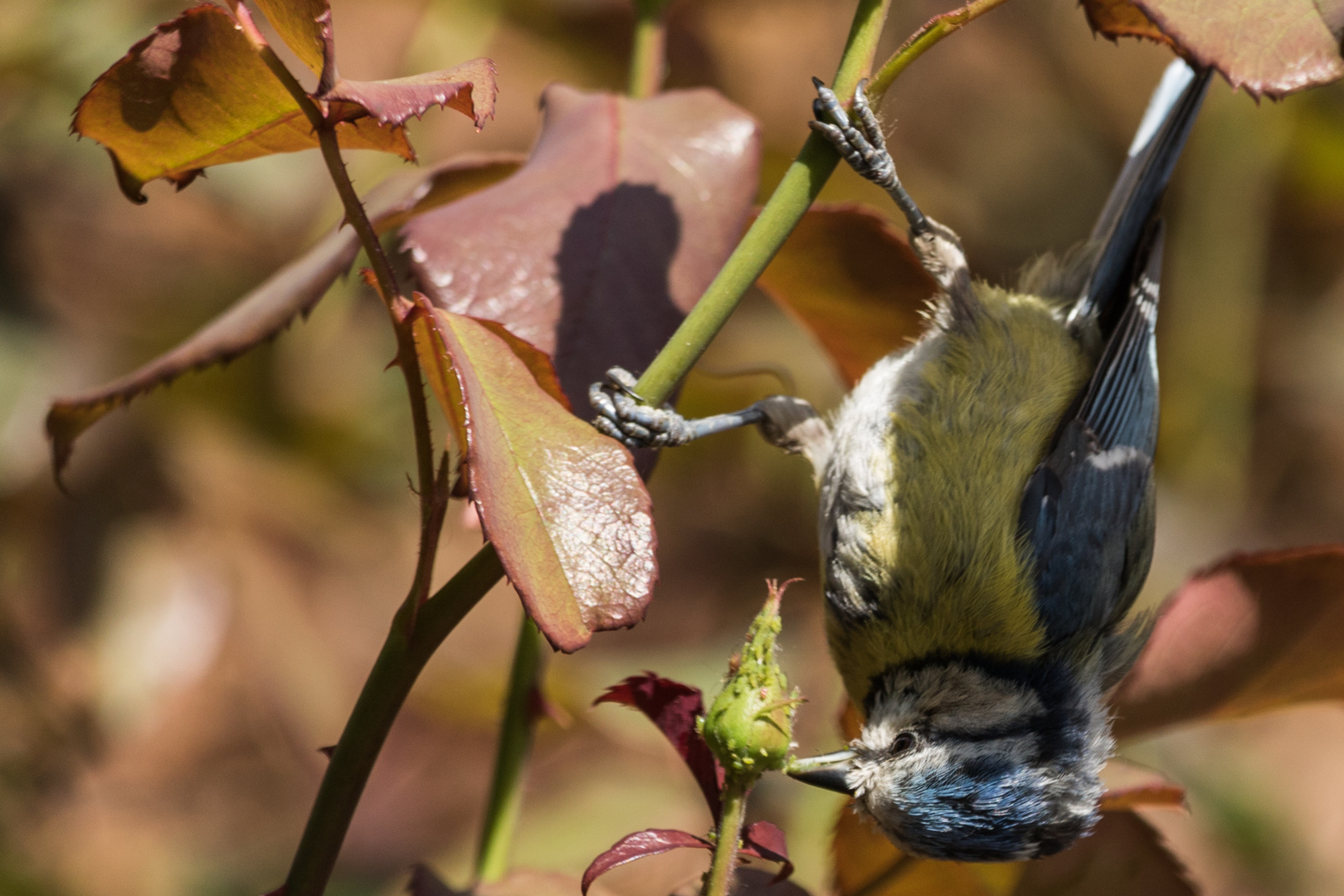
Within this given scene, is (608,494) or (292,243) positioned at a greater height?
(608,494)

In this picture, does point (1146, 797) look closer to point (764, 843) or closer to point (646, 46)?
point (764, 843)

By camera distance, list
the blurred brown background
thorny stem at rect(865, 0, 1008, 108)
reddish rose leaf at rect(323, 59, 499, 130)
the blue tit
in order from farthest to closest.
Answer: the blurred brown background → the blue tit → thorny stem at rect(865, 0, 1008, 108) → reddish rose leaf at rect(323, 59, 499, 130)

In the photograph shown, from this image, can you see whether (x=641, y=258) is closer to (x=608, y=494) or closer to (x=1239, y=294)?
(x=608, y=494)

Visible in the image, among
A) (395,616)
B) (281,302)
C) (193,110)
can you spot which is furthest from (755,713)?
(281,302)

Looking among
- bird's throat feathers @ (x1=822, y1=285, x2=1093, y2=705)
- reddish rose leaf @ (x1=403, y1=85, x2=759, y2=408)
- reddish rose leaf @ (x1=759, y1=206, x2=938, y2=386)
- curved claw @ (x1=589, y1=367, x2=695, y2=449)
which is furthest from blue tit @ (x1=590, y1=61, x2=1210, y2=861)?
reddish rose leaf @ (x1=403, y1=85, x2=759, y2=408)

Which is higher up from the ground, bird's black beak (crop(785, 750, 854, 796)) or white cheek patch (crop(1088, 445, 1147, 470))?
white cheek patch (crop(1088, 445, 1147, 470))

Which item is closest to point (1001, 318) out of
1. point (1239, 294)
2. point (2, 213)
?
point (1239, 294)

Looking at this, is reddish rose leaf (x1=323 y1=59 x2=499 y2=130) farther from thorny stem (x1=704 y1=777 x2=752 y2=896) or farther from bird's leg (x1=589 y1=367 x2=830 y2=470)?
thorny stem (x1=704 y1=777 x2=752 y2=896)
